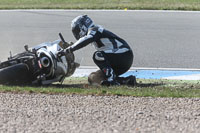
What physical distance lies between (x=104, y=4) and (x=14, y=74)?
9.45 meters

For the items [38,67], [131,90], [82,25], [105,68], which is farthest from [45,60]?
[131,90]

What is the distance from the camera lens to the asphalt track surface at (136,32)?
488 inches

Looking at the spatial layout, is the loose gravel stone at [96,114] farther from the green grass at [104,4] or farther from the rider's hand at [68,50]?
the green grass at [104,4]

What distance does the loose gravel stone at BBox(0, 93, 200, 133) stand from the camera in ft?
20.5

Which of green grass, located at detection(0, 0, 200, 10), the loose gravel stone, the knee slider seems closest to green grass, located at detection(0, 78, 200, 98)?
the loose gravel stone

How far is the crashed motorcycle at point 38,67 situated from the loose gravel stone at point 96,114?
3.10 ft

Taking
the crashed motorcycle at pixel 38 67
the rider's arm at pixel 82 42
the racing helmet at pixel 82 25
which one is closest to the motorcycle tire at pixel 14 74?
the crashed motorcycle at pixel 38 67

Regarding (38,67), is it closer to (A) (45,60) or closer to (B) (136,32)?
(A) (45,60)

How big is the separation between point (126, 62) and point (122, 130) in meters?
3.36

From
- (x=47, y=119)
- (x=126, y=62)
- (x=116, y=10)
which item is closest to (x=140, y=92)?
(x=126, y=62)

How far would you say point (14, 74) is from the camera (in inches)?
352

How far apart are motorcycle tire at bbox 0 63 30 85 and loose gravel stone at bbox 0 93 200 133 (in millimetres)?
908

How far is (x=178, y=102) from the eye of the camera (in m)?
7.51

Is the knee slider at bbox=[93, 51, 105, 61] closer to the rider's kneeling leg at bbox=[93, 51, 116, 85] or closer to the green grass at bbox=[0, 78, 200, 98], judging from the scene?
the rider's kneeling leg at bbox=[93, 51, 116, 85]
